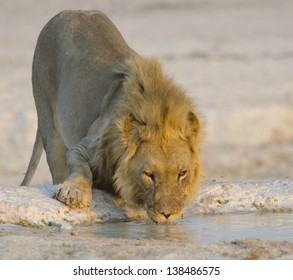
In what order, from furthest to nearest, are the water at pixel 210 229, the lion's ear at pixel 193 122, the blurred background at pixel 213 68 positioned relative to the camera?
1. the blurred background at pixel 213 68
2. the lion's ear at pixel 193 122
3. the water at pixel 210 229

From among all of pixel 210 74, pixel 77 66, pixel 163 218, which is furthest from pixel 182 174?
pixel 210 74

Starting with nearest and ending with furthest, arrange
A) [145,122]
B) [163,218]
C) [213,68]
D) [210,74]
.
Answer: [163,218]
[145,122]
[210,74]
[213,68]

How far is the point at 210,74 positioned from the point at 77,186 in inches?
341

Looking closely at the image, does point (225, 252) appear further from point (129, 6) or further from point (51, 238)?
point (129, 6)

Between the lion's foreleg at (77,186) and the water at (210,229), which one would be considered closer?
the water at (210,229)

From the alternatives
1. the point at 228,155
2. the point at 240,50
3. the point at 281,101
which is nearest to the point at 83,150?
the point at 228,155

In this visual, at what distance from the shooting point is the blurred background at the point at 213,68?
14539mm

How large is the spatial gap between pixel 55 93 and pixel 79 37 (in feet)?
1.62

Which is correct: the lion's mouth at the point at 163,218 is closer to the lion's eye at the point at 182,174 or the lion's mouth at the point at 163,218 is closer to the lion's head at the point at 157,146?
the lion's head at the point at 157,146

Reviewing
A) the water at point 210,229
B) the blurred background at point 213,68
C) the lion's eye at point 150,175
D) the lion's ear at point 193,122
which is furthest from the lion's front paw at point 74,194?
the blurred background at point 213,68

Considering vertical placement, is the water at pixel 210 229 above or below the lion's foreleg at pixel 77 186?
below

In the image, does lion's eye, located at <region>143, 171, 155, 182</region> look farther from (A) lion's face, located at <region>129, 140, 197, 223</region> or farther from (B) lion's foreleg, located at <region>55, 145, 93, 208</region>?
(B) lion's foreleg, located at <region>55, 145, 93, 208</region>

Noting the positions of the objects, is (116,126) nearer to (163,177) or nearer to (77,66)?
(163,177)

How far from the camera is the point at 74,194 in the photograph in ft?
27.8
